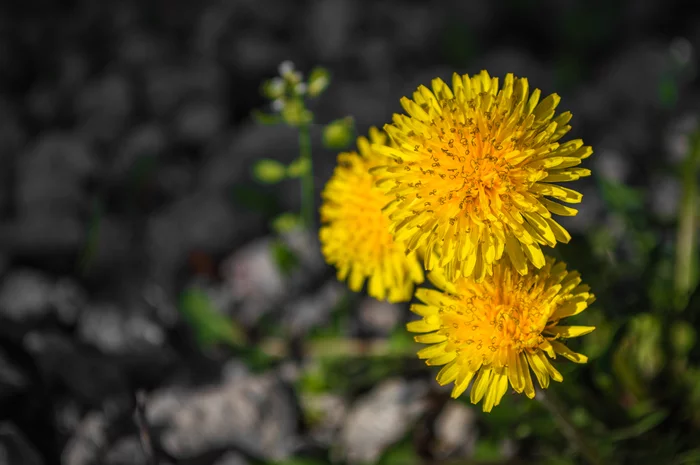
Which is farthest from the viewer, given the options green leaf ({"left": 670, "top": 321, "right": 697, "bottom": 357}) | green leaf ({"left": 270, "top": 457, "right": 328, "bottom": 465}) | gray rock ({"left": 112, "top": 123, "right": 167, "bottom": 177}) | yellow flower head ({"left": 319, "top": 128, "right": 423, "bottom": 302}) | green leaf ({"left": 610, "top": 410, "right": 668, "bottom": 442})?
gray rock ({"left": 112, "top": 123, "right": 167, "bottom": 177})

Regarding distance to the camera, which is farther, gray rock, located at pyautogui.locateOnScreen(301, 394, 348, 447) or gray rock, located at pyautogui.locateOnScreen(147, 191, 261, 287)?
gray rock, located at pyautogui.locateOnScreen(147, 191, 261, 287)

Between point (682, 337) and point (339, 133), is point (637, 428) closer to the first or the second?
point (682, 337)

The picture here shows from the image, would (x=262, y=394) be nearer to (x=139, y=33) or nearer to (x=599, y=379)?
(x=599, y=379)

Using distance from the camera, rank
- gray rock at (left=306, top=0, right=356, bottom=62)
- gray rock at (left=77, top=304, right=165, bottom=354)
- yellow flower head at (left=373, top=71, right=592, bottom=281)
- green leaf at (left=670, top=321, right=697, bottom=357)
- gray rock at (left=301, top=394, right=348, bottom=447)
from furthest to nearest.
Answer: gray rock at (left=306, top=0, right=356, bottom=62), gray rock at (left=77, top=304, right=165, bottom=354), gray rock at (left=301, top=394, right=348, bottom=447), green leaf at (left=670, top=321, right=697, bottom=357), yellow flower head at (left=373, top=71, right=592, bottom=281)

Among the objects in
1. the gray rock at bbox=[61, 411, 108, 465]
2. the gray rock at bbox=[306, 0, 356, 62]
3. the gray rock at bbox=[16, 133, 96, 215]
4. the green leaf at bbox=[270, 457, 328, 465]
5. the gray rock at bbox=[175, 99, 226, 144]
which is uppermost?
the gray rock at bbox=[306, 0, 356, 62]

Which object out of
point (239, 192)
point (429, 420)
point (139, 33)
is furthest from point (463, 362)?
point (139, 33)

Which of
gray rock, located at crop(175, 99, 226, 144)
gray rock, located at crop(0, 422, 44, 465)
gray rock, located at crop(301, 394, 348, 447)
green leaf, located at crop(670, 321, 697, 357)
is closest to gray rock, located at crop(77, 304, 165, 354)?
gray rock, located at crop(0, 422, 44, 465)

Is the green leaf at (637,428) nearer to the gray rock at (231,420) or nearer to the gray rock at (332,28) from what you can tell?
the gray rock at (231,420)

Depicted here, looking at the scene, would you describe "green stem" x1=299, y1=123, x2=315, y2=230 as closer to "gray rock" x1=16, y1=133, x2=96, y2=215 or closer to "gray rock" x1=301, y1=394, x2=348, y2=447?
"gray rock" x1=301, y1=394, x2=348, y2=447
